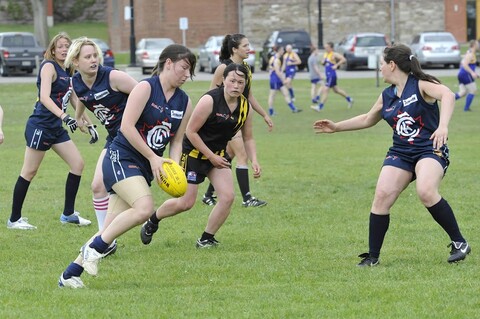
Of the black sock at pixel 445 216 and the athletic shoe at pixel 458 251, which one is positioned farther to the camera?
the athletic shoe at pixel 458 251

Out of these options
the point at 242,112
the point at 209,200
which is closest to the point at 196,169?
the point at 242,112

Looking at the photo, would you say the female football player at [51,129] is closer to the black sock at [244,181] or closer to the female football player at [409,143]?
the black sock at [244,181]

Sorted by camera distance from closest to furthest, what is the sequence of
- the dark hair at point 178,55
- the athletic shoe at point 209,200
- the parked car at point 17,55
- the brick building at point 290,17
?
the dark hair at point 178,55
the athletic shoe at point 209,200
the parked car at point 17,55
the brick building at point 290,17

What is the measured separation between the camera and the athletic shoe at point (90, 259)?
7496mm

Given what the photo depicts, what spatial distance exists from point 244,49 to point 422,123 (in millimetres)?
3050

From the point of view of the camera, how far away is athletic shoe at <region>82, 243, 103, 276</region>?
7.50 metres

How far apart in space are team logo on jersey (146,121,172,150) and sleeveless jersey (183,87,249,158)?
44.6 inches

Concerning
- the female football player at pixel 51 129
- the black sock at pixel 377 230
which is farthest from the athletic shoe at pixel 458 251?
the female football player at pixel 51 129

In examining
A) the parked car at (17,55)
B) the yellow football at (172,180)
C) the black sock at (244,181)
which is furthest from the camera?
the parked car at (17,55)

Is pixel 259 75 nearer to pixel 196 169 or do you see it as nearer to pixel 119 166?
pixel 196 169

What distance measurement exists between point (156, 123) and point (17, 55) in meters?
36.9

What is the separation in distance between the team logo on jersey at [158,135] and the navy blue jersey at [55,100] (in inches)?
107

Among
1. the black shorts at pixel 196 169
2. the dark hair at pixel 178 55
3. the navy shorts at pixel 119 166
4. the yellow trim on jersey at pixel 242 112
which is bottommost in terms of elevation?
the black shorts at pixel 196 169

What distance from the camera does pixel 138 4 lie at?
6009 cm
